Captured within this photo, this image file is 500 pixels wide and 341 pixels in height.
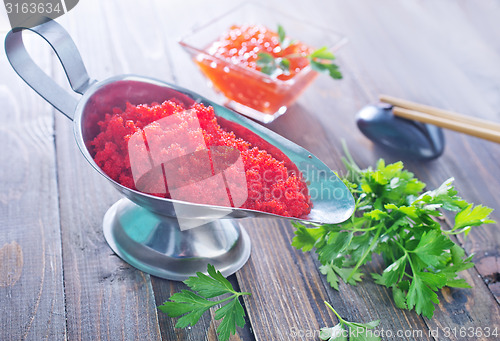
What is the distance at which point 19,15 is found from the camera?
998 mm

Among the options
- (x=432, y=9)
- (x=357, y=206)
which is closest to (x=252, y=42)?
(x=357, y=206)

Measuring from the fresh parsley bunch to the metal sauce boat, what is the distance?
9 centimetres

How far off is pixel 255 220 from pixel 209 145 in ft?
1.00

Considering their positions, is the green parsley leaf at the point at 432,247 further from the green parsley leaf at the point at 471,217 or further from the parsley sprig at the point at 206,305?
the parsley sprig at the point at 206,305

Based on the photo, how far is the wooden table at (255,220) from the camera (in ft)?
3.22

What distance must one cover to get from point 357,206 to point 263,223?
22 cm

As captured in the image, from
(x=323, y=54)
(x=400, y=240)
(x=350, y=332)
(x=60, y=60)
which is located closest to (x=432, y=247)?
(x=400, y=240)

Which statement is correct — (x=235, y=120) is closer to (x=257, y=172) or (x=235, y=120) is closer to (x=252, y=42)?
(x=257, y=172)

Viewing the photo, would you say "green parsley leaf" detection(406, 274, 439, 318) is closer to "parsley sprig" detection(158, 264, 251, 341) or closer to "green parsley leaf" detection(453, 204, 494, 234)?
"green parsley leaf" detection(453, 204, 494, 234)

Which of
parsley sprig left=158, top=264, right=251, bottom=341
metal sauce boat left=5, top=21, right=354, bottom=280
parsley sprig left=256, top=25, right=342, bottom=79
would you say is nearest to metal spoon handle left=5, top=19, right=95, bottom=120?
metal sauce boat left=5, top=21, right=354, bottom=280

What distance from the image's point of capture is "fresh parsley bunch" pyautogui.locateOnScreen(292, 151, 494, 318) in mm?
981

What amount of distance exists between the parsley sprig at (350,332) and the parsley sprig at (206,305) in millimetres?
164

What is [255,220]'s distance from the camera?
1211mm

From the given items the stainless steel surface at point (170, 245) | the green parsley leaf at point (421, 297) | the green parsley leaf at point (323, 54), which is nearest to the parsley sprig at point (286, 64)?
the green parsley leaf at point (323, 54)
